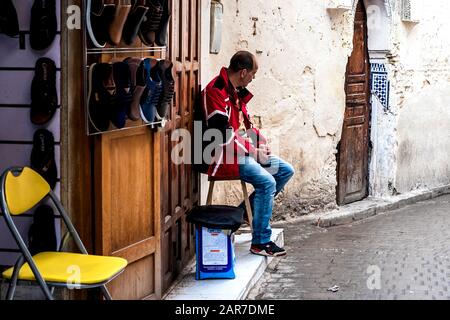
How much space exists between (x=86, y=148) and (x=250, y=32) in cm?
450

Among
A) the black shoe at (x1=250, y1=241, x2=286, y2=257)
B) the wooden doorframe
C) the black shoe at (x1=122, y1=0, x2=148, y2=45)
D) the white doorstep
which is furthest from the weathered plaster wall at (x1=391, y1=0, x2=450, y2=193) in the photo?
the wooden doorframe

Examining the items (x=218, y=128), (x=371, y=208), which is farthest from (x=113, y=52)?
(x=371, y=208)

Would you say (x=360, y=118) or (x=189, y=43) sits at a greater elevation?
(x=189, y=43)

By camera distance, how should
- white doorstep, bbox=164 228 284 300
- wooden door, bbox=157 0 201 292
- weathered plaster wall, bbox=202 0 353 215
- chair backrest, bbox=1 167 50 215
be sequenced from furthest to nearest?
weathered plaster wall, bbox=202 0 353 215
wooden door, bbox=157 0 201 292
white doorstep, bbox=164 228 284 300
chair backrest, bbox=1 167 50 215

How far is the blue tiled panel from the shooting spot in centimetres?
1110

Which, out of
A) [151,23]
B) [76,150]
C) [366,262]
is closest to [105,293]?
[76,150]

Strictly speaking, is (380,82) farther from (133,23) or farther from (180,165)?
(133,23)

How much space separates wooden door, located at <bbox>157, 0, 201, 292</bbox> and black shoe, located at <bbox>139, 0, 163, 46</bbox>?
0.66 meters

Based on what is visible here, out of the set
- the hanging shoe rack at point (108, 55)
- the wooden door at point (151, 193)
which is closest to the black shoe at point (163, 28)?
the hanging shoe rack at point (108, 55)

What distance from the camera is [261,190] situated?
7273 mm

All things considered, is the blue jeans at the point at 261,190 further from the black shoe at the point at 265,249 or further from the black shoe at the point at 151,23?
the black shoe at the point at 151,23

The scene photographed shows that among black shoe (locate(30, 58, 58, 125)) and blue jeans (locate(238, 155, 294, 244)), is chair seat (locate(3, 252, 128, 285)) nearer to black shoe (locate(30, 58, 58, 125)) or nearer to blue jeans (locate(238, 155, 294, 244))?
black shoe (locate(30, 58, 58, 125))

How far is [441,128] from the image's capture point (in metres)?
12.6
